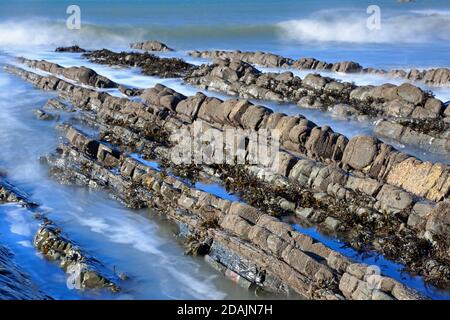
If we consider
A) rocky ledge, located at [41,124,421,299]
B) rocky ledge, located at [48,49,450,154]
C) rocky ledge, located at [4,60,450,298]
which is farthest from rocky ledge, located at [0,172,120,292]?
rocky ledge, located at [48,49,450,154]

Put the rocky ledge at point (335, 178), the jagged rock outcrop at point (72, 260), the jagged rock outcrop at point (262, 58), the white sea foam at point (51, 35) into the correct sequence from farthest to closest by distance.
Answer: the white sea foam at point (51, 35), the jagged rock outcrop at point (262, 58), the rocky ledge at point (335, 178), the jagged rock outcrop at point (72, 260)

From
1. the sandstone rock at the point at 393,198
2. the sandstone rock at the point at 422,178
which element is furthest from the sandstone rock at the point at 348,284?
the sandstone rock at the point at 422,178

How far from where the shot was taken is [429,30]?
4266 cm

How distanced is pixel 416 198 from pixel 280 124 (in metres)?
4.44

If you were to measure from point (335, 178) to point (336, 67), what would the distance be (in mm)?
14761

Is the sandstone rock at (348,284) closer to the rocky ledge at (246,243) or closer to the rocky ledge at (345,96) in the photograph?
the rocky ledge at (246,243)

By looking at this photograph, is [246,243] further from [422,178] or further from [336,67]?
[336,67]

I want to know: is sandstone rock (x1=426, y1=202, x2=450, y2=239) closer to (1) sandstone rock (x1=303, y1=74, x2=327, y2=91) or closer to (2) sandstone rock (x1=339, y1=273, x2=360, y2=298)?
(2) sandstone rock (x1=339, y1=273, x2=360, y2=298)

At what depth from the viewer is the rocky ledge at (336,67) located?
2098 cm

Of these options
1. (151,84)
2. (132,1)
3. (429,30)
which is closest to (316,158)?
(151,84)

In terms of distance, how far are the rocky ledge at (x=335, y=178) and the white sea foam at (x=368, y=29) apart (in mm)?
28275

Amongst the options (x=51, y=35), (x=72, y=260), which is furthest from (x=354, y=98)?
(x=51, y=35)

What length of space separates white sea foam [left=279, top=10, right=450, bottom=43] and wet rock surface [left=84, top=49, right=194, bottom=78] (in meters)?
19.2
